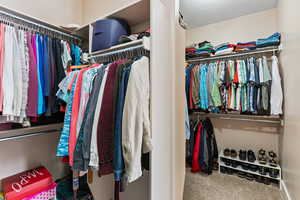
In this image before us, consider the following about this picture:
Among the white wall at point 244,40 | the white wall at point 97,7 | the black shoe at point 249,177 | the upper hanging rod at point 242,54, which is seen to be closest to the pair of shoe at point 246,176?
the black shoe at point 249,177

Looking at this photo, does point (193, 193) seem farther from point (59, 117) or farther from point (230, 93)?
point (59, 117)

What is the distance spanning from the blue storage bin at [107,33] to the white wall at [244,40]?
197 centimetres

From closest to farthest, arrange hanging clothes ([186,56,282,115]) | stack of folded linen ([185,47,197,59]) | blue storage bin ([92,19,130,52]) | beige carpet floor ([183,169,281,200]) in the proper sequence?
1. blue storage bin ([92,19,130,52])
2. beige carpet floor ([183,169,281,200])
3. hanging clothes ([186,56,282,115])
4. stack of folded linen ([185,47,197,59])

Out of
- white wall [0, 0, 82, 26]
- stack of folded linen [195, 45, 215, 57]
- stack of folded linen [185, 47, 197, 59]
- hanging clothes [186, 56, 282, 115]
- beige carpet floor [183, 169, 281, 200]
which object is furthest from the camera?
stack of folded linen [185, 47, 197, 59]

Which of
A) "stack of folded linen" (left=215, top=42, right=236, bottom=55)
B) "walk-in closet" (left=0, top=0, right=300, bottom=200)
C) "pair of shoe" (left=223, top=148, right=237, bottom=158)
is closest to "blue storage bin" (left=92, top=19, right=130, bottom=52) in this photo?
"walk-in closet" (left=0, top=0, right=300, bottom=200)

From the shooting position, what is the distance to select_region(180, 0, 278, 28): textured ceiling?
2.02m

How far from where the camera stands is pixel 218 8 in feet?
7.11

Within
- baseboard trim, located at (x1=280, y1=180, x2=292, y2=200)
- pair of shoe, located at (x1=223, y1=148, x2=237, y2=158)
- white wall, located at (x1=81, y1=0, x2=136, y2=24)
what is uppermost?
white wall, located at (x1=81, y1=0, x2=136, y2=24)

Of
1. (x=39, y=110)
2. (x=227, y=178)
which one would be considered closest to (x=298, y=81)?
(x=227, y=178)

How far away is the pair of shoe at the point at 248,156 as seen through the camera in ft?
6.64

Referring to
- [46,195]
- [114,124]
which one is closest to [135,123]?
[114,124]

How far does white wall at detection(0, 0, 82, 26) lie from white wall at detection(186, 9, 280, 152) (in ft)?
6.93

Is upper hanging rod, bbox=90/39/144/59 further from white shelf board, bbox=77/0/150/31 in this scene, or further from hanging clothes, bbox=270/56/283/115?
hanging clothes, bbox=270/56/283/115

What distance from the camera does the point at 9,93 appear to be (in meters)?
0.95
